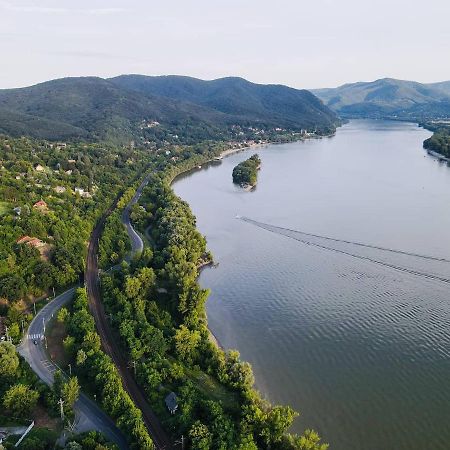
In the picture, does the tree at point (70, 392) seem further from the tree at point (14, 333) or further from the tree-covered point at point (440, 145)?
the tree-covered point at point (440, 145)

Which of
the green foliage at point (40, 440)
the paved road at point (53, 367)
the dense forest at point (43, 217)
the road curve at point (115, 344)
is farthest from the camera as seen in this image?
the dense forest at point (43, 217)

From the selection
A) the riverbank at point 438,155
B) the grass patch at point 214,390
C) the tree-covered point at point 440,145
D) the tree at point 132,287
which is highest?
the tree at point 132,287

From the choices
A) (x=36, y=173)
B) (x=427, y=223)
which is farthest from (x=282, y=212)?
(x=36, y=173)

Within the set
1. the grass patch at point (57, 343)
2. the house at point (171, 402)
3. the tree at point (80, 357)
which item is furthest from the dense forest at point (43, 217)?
the house at point (171, 402)

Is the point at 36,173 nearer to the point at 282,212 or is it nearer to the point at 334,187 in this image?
the point at 282,212

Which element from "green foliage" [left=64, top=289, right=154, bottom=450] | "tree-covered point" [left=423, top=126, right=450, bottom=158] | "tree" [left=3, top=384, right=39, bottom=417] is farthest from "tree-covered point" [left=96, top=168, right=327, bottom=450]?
"tree-covered point" [left=423, top=126, right=450, bottom=158]

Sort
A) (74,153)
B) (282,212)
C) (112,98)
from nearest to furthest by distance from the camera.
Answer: (282,212) → (74,153) → (112,98)

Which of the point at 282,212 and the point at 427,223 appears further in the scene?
the point at 282,212

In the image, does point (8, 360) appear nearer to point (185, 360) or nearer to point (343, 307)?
point (185, 360)
